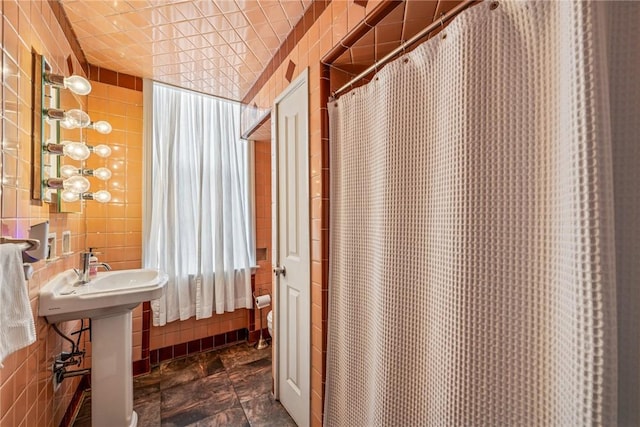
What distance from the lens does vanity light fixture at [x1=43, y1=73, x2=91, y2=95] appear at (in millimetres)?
1183

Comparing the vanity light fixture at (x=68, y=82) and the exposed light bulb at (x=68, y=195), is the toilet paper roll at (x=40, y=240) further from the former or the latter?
the vanity light fixture at (x=68, y=82)

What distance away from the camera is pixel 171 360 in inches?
84.7

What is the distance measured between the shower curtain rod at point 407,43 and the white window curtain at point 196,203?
1.44 m

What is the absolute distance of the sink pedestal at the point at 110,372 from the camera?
52.6 inches

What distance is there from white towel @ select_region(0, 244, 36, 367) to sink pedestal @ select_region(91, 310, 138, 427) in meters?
0.66

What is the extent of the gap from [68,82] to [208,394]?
2053 millimetres

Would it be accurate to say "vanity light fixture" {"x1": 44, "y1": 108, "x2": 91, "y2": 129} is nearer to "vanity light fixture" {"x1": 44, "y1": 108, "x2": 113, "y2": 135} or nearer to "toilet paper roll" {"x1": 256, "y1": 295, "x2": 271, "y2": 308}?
"vanity light fixture" {"x1": 44, "y1": 108, "x2": 113, "y2": 135}

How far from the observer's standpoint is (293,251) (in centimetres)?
154

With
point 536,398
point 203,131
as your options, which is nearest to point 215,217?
point 203,131

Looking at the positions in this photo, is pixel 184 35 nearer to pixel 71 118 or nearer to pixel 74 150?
pixel 71 118

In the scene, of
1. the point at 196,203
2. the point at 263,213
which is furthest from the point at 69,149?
the point at 263,213

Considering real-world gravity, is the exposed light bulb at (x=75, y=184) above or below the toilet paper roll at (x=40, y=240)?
above

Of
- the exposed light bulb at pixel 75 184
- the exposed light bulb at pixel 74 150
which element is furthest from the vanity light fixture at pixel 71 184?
the exposed light bulb at pixel 74 150

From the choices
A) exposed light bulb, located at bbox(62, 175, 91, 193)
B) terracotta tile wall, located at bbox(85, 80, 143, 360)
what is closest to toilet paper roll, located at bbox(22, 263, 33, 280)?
exposed light bulb, located at bbox(62, 175, 91, 193)
